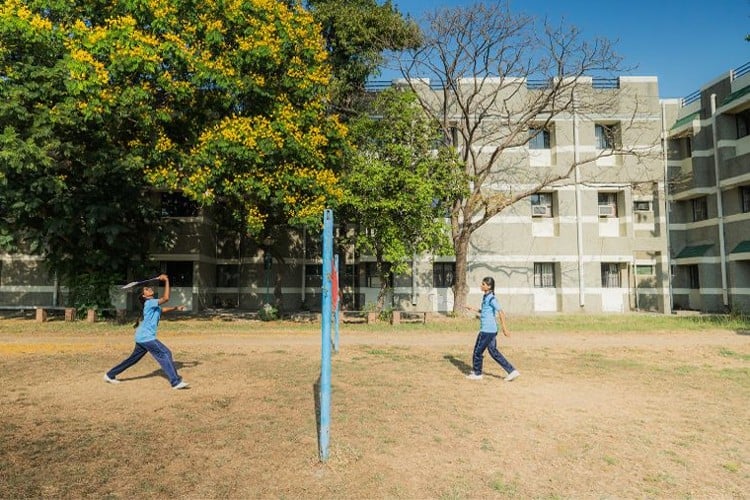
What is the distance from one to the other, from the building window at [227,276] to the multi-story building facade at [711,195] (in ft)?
83.2

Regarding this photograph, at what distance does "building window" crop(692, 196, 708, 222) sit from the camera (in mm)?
28031

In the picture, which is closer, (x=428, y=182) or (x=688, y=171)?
(x=428, y=182)

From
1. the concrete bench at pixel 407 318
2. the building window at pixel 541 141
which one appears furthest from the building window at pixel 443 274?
the building window at pixel 541 141

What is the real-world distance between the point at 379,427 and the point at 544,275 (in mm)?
23551

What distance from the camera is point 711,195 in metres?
27.0

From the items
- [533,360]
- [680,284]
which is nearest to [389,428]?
[533,360]

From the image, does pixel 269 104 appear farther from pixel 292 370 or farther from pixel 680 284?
pixel 680 284

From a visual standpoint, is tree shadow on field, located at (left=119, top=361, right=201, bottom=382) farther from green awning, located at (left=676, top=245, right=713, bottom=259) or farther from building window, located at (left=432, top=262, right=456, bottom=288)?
green awning, located at (left=676, top=245, right=713, bottom=259)

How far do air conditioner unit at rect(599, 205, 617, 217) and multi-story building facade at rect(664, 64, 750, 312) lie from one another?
3.84m

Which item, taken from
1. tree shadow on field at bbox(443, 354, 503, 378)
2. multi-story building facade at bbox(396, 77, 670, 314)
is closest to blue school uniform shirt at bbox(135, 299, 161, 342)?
tree shadow on field at bbox(443, 354, 503, 378)

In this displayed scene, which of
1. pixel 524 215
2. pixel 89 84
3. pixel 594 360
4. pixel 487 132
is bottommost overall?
pixel 594 360

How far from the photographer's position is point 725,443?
5.59 meters

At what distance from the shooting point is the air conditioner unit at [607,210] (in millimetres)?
28203

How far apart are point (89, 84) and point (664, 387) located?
16118 millimetres
